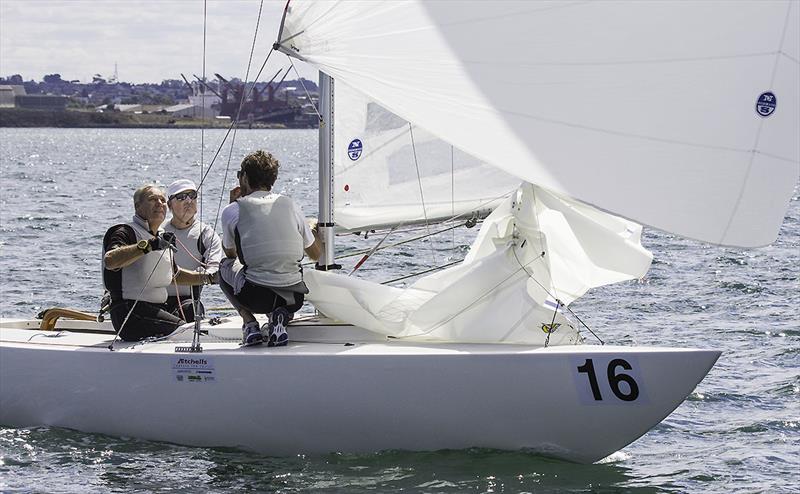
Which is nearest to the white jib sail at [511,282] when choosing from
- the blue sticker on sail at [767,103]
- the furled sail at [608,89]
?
the furled sail at [608,89]

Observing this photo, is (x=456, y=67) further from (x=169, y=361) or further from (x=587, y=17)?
(x=169, y=361)

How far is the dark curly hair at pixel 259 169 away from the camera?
19.3ft

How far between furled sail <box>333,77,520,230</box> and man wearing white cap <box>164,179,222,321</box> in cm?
67

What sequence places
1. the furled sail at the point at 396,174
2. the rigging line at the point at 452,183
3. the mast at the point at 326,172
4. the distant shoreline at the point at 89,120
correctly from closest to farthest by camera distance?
the mast at the point at 326,172, the furled sail at the point at 396,174, the rigging line at the point at 452,183, the distant shoreline at the point at 89,120

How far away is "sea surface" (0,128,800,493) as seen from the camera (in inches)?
230

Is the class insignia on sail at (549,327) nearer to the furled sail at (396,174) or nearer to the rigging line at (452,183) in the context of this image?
the furled sail at (396,174)

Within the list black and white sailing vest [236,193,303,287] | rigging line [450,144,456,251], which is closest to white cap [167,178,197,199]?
black and white sailing vest [236,193,303,287]

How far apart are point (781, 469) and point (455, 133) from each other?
94.0 inches

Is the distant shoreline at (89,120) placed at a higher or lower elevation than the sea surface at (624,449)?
higher

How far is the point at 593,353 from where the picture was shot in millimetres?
5559

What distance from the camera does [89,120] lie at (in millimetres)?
109250

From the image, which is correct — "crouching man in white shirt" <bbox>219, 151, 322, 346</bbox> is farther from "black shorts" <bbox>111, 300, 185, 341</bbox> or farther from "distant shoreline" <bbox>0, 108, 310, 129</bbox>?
"distant shoreline" <bbox>0, 108, 310, 129</bbox>

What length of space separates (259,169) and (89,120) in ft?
351

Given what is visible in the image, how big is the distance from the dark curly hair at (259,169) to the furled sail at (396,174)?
65cm
